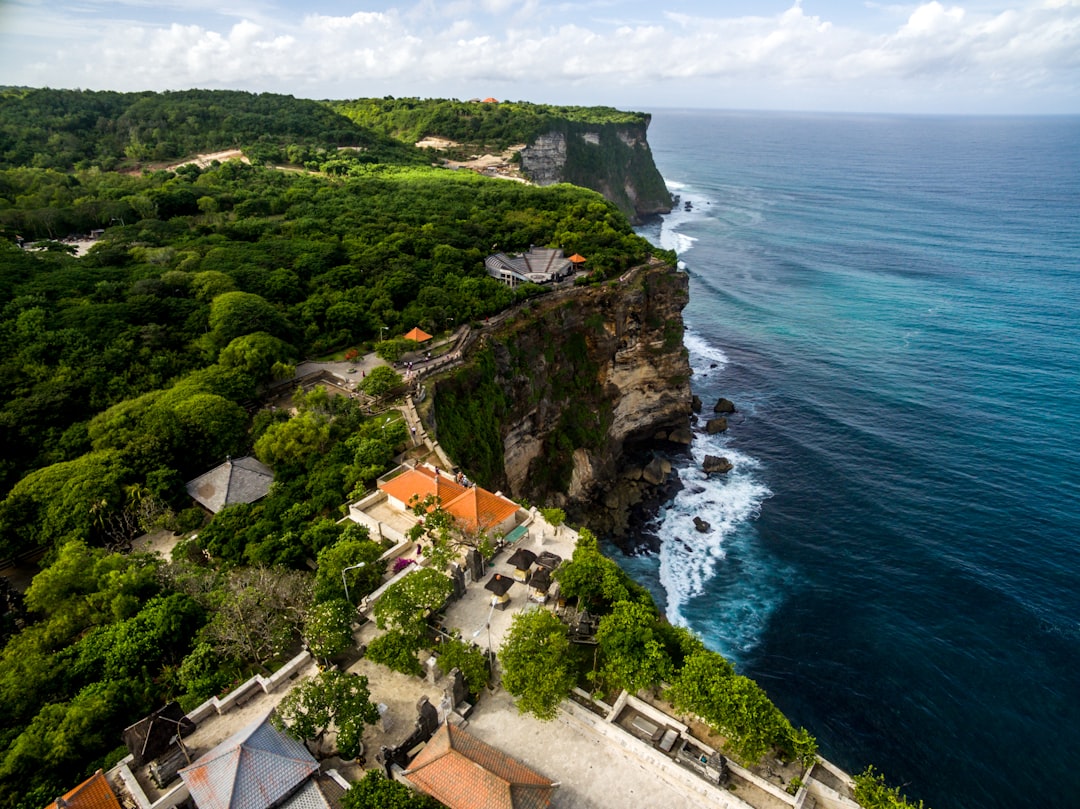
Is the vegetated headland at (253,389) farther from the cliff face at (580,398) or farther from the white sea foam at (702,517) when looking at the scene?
the white sea foam at (702,517)

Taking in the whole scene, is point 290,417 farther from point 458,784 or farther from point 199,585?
point 458,784

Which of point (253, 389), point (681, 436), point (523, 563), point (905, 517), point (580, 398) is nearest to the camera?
point (523, 563)

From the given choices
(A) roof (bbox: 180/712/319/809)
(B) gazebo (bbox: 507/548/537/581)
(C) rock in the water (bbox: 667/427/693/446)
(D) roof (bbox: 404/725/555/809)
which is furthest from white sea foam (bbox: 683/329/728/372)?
(A) roof (bbox: 180/712/319/809)

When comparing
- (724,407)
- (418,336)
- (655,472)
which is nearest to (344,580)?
(418,336)

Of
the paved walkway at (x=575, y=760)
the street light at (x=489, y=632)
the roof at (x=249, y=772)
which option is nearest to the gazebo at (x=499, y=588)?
the street light at (x=489, y=632)

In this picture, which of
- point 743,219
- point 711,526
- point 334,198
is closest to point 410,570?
point 711,526

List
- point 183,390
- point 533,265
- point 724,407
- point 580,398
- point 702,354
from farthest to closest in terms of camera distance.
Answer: point 702,354, point 724,407, point 533,265, point 580,398, point 183,390

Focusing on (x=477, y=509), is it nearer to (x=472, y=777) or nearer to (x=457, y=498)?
(x=457, y=498)
